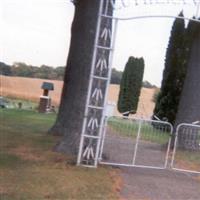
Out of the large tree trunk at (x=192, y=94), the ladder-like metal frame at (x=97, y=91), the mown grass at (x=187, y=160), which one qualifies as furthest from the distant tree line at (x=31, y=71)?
the ladder-like metal frame at (x=97, y=91)

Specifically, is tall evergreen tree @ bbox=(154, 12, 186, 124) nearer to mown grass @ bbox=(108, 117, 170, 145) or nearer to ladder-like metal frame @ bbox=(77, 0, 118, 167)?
mown grass @ bbox=(108, 117, 170, 145)

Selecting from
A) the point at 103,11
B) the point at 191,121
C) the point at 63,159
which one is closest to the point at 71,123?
the point at 63,159

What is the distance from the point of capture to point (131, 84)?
127ft

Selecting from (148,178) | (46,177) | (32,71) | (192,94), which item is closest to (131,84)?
(32,71)

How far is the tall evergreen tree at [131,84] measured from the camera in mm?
37812

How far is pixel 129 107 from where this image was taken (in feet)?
122

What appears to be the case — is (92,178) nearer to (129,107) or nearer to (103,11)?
(103,11)

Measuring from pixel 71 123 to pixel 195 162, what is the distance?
12.4ft

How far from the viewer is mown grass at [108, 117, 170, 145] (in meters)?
13.9

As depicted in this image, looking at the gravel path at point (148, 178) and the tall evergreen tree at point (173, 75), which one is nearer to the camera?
the gravel path at point (148, 178)

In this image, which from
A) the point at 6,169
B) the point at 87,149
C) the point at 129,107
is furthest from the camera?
the point at 129,107

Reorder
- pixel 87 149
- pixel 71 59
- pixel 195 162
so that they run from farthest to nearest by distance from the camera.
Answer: pixel 71 59
pixel 195 162
pixel 87 149

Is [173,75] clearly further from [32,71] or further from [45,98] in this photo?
[32,71]

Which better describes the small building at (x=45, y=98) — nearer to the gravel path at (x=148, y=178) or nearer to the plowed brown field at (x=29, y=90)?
the plowed brown field at (x=29, y=90)
